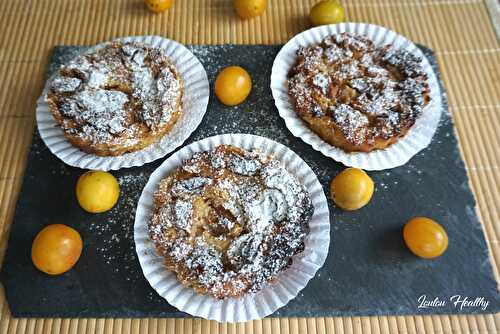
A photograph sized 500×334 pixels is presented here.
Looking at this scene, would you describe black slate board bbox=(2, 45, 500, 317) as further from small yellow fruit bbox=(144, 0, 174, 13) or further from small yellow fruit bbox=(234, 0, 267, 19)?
small yellow fruit bbox=(144, 0, 174, 13)

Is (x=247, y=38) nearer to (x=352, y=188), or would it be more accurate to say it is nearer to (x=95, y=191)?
(x=352, y=188)

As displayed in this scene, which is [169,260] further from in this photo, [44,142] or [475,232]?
[475,232]

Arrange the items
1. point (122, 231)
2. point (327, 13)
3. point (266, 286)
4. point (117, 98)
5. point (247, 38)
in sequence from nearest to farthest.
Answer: point (266, 286), point (122, 231), point (117, 98), point (327, 13), point (247, 38)

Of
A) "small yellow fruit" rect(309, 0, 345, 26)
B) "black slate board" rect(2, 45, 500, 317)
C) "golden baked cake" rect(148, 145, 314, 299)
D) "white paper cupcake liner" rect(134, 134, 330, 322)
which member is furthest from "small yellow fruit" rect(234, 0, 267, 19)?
"golden baked cake" rect(148, 145, 314, 299)

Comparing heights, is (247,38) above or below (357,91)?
above

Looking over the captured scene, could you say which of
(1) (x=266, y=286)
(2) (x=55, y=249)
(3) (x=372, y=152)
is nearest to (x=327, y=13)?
(3) (x=372, y=152)

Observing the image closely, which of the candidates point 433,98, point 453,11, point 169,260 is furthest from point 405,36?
point 169,260

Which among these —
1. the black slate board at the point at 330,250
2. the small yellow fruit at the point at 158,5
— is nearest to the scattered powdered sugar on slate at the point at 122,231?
the black slate board at the point at 330,250
